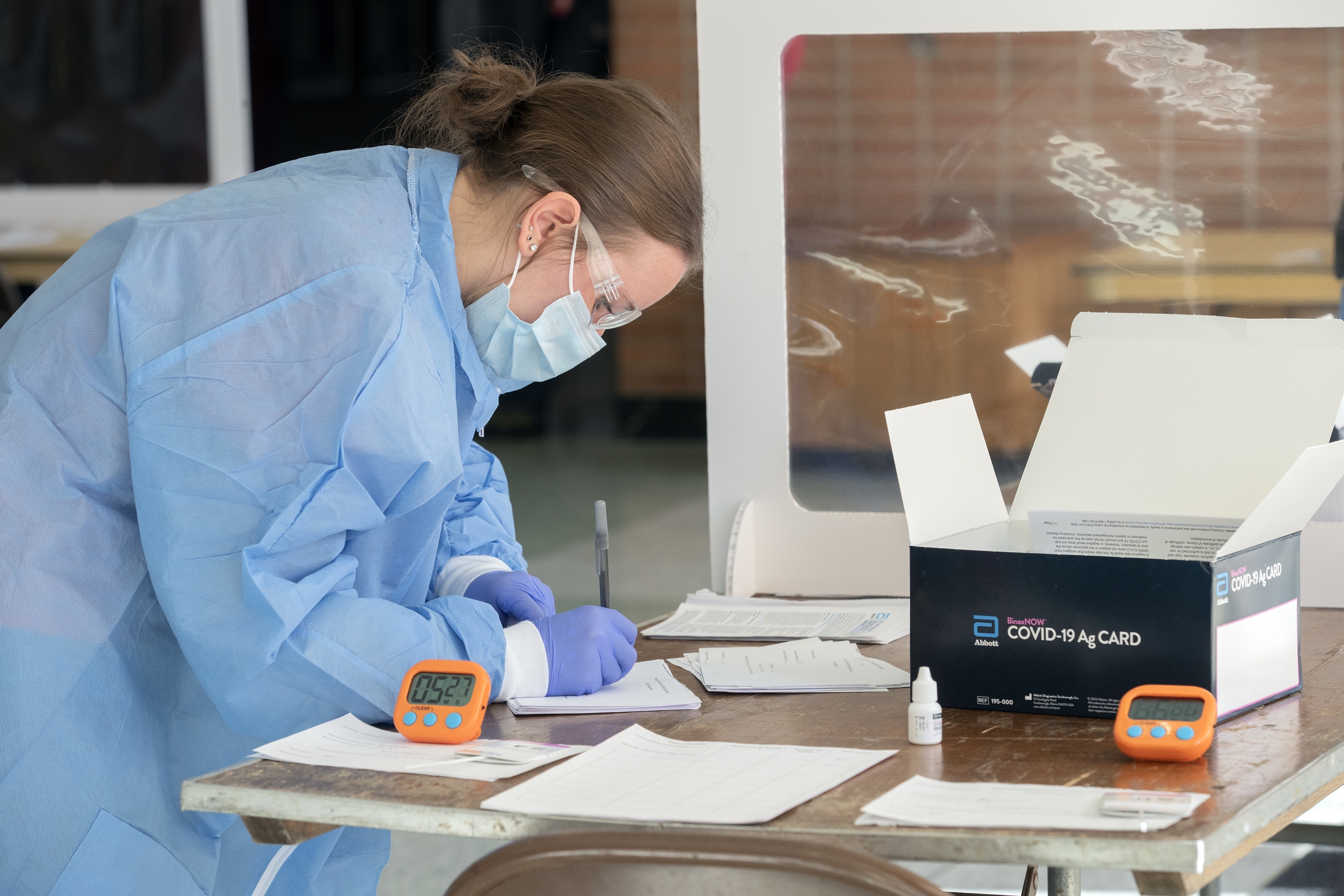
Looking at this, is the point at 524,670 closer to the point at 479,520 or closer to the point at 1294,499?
the point at 479,520

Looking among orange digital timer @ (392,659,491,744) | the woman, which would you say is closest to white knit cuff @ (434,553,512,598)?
the woman

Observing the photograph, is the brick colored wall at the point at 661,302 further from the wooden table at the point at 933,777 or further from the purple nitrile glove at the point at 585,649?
the wooden table at the point at 933,777

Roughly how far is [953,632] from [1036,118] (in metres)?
0.83

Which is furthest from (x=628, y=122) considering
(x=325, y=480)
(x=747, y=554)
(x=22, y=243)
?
(x=22, y=243)

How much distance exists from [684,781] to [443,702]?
224 mm

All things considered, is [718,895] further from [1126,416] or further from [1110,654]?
[1126,416]

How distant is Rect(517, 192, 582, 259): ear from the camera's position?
4.15 feet

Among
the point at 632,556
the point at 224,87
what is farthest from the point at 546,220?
the point at 224,87

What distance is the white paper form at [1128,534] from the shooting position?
1.29 meters

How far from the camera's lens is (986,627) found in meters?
1.12

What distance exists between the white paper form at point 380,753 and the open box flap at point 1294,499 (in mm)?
541

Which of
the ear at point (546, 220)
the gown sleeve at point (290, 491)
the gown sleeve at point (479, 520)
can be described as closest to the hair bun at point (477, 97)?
the ear at point (546, 220)

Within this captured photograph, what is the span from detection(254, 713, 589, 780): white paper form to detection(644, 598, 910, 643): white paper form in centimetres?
43

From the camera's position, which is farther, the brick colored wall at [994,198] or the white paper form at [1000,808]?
the brick colored wall at [994,198]
